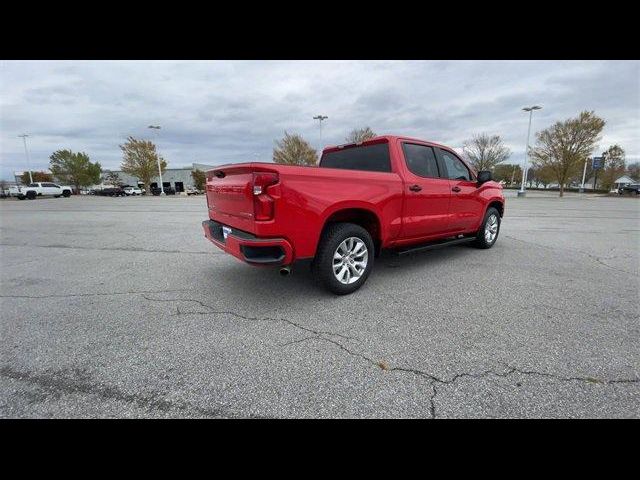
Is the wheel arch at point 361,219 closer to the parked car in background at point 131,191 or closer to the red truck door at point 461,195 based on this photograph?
the red truck door at point 461,195

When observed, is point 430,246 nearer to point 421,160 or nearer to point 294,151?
point 421,160

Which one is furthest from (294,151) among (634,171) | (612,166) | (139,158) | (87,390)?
(634,171)

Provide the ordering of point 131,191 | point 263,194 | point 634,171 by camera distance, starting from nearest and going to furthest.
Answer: point 263,194 < point 131,191 < point 634,171

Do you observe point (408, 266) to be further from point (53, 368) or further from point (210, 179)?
point (53, 368)

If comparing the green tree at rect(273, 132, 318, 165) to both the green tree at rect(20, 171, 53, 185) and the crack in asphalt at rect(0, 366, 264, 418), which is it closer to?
the crack in asphalt at rect(0, 366, 264, 418)

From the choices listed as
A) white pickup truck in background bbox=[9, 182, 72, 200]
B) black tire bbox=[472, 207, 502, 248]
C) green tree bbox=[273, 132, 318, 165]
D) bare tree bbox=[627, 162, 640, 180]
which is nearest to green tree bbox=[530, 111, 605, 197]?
green tree bbox=[273, 132, 318, 165]

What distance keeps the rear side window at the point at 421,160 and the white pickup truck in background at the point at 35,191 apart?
44025mm

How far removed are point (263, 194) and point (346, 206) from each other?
1041mm

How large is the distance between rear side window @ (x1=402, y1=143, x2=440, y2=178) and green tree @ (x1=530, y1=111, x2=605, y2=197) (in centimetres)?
3742

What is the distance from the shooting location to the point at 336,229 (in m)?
3.63

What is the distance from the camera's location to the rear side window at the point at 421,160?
4.39 metres

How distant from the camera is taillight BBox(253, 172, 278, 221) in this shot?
303 centimetres

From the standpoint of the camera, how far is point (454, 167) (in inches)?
203
